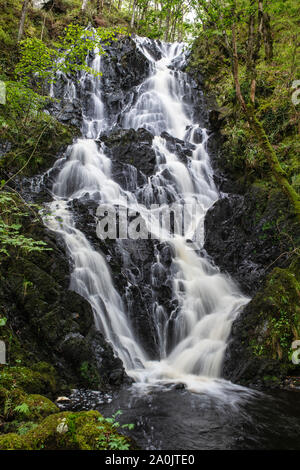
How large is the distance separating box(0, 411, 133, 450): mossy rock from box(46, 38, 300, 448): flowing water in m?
1.82

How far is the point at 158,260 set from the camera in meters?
9.84

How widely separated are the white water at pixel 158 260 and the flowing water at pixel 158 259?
29 mm

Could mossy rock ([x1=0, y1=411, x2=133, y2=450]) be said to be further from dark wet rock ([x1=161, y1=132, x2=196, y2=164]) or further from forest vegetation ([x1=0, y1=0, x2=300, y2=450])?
dark wet rock ([x1=161, y1=132, x2=196, y2=164])

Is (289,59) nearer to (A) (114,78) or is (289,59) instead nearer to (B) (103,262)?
(B) (103,262)

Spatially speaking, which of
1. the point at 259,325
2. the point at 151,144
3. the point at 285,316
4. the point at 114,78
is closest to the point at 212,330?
the point at 259,325

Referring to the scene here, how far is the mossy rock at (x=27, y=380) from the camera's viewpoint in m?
4.45

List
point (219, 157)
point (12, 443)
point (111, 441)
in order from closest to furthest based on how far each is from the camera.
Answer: point (12, 443), point (111, 441), point (219, 157)

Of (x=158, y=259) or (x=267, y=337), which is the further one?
(x=158, y=259)

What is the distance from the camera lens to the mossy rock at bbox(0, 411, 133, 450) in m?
2.79

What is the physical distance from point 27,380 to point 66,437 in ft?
7.60

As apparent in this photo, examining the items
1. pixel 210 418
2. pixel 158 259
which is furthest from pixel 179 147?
pixel 210 418

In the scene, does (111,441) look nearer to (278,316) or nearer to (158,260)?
(278,316)

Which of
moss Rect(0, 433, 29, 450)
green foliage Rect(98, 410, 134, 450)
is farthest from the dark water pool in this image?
moss Rect(0, 433, 29, 450)

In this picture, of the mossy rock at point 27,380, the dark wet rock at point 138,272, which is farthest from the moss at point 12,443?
the dark wet rock at point 138,272
